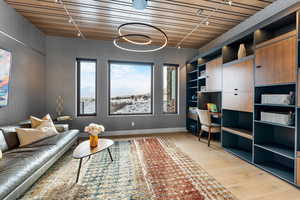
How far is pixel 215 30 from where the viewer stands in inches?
144

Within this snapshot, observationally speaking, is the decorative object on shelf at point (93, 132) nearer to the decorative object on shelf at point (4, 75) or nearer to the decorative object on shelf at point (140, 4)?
the decorative object on shelf at point (4, 75)

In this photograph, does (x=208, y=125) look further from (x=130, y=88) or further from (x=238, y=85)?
(x=130, y=88)

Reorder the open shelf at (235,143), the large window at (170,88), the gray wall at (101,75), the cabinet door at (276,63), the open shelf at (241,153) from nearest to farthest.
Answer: the cabinet door at (276,63) < the open shelf at (241,153) < the open shelf at (235,143) < the gray wall at (101,75) < the large window at (170,88)

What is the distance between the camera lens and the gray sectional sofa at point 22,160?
55.1 inches

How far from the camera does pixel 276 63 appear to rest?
2109 millimetres

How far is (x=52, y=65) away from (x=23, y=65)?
3.21 ft

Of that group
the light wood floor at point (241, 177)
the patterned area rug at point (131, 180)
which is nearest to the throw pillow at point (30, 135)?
the patterned area rug at point (131, 180)

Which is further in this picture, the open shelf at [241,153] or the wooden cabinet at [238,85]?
the open shelf at [241,153]

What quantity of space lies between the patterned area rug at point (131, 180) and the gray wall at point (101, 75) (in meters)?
1.64

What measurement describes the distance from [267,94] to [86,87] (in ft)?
14.7

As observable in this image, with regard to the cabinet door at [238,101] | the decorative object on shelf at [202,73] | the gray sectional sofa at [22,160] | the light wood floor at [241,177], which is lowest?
the light wood floor at [241,177]

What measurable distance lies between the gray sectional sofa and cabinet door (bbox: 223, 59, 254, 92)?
3514mm

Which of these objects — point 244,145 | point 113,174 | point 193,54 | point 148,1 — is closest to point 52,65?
point 148,1

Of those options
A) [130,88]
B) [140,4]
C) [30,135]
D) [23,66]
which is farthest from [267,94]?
[23,66]
